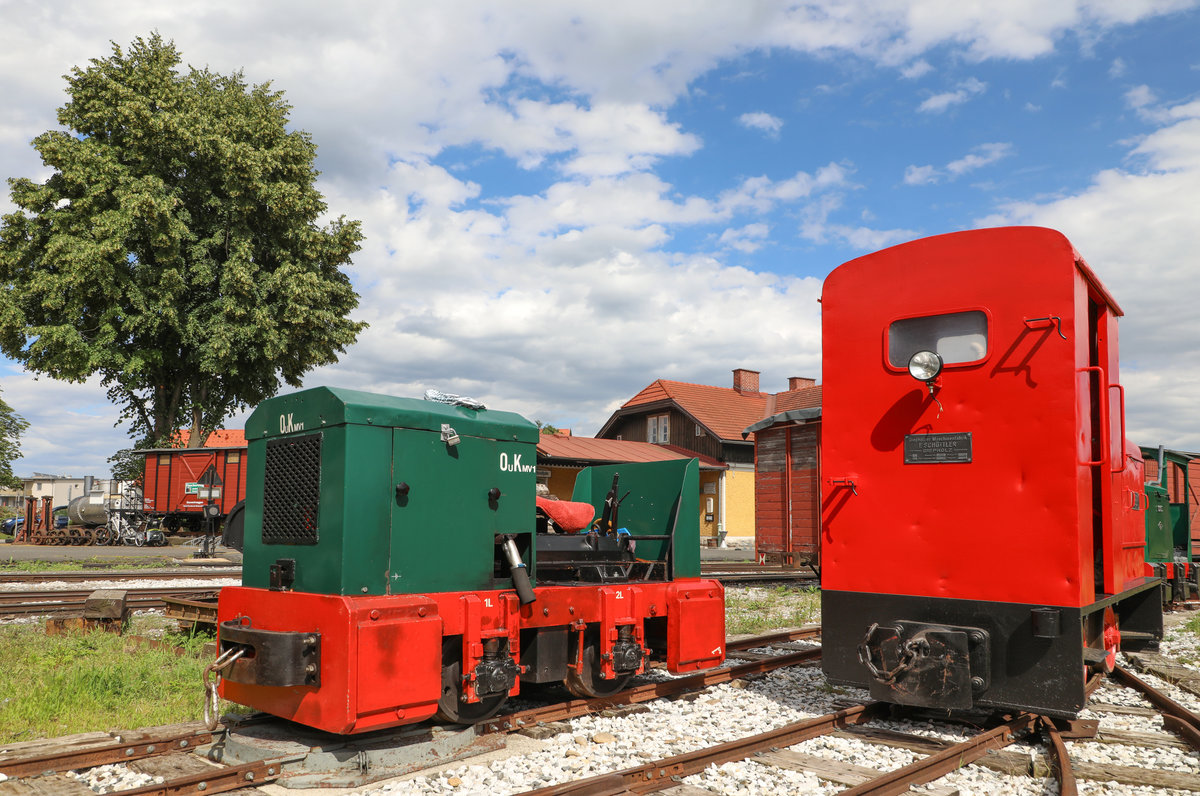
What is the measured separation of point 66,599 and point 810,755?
10607 millimetres

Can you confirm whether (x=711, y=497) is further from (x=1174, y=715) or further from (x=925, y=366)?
(x=925, y=366)

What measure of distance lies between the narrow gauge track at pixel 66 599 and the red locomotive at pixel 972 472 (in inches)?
330

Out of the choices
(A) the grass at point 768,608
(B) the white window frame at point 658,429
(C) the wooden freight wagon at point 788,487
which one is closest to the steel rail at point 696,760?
(A) the grass at point 768,608

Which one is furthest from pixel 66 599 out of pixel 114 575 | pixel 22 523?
pixel 22 523

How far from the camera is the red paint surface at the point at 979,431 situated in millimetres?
4684

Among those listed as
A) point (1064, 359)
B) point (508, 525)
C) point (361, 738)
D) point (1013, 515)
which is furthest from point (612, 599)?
point (1064, 359)

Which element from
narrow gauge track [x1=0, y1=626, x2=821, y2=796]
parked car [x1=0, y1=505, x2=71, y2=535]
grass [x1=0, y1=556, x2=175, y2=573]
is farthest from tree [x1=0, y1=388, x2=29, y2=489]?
narrow gauge track [x1=0, y1=626, x2=821, y2=796]

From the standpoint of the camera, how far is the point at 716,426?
35.7 meters

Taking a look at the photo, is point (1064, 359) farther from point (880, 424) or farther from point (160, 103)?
point (160, 103)

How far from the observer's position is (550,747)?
457 cm

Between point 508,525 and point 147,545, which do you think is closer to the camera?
point 508,525

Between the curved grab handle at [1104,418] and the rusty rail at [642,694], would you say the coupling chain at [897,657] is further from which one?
the curved grab handle at [1104,418]

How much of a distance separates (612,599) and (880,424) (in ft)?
7.05

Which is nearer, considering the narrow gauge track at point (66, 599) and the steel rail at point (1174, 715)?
the steel rail at point (1174, 715)
